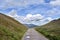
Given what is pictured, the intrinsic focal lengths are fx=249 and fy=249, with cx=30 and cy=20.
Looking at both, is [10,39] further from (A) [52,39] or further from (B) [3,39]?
(A) [52,39]

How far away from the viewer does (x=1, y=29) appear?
4919 centimetres

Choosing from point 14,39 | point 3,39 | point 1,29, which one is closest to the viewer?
point 3,39

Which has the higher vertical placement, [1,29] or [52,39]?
[1,29]

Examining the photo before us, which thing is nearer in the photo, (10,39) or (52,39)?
(10,39)

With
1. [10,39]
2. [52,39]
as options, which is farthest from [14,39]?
[52,39]

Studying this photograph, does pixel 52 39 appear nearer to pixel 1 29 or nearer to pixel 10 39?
pixel 10 39

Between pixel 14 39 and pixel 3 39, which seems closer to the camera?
pixel 3 39

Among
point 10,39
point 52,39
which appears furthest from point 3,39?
point 52,39

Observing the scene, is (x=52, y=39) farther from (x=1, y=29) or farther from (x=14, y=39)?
(x=1, y=29)

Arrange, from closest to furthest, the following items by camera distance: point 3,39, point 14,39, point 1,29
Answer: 1. point 3,39
2. point 14,39
3. point 1,29

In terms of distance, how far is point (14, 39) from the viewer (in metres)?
42.5

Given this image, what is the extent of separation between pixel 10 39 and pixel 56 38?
8.10 m

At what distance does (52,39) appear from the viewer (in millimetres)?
42875

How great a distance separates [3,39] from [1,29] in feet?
38.2
